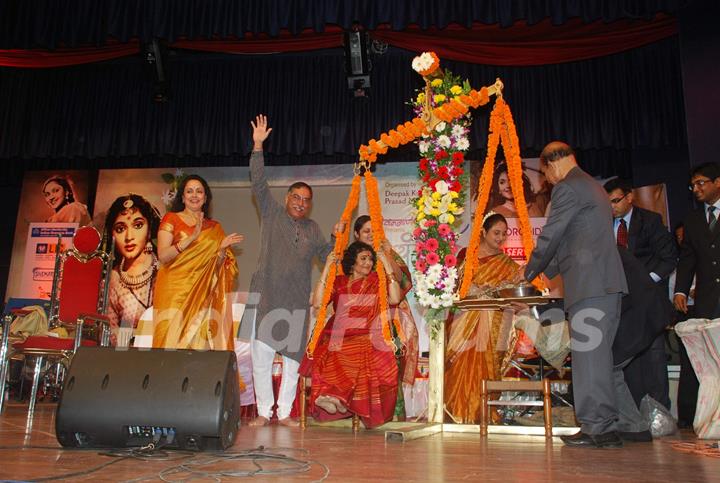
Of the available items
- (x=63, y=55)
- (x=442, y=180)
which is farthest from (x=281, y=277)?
(x=63, y=55)

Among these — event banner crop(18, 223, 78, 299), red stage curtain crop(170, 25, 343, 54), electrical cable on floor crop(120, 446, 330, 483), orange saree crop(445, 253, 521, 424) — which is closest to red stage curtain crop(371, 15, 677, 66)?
red stage curtain crop(170, 25, 343, 54)

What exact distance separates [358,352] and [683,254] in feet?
7.79

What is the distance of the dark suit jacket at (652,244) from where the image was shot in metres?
4.79

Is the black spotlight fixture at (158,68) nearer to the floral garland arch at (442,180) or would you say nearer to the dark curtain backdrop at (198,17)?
the dark curtain backdrop at (198,17)

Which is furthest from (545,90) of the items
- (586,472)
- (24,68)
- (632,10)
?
(24,68)

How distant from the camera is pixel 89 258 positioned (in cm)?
517

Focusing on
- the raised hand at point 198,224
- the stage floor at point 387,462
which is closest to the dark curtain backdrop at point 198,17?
the raised hand at point 198,224

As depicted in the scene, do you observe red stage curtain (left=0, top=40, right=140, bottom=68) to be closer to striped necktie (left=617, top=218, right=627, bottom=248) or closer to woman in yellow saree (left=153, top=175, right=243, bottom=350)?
woman in yellow saree (left=153, top=175, right=243, bottom=350)

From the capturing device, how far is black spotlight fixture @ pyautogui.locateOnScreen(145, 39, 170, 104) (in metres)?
6.64

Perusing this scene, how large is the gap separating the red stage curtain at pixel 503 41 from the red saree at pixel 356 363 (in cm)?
282

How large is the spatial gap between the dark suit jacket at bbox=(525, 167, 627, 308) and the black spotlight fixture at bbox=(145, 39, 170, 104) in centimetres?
482

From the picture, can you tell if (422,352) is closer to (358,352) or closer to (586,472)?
(358,352)

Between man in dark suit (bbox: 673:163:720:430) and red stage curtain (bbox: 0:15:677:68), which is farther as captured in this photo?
red stage curtain (bbox: 0:15:677:68)

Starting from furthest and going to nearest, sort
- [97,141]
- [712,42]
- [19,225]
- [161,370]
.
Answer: [19,225], [97,141], [712,42], [161,370]
